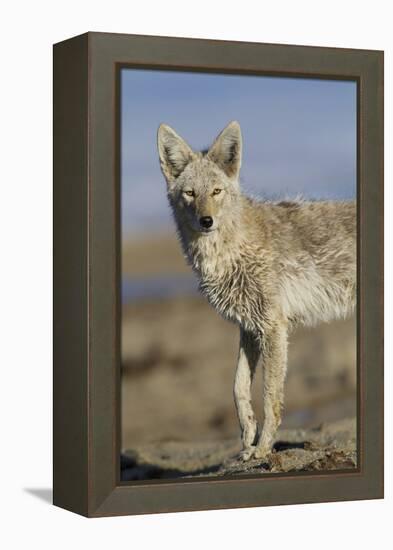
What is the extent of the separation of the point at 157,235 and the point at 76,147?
89 cm

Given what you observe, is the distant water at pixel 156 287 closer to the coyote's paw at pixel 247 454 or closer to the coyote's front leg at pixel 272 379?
the coyote's front leg at pixel 272 379

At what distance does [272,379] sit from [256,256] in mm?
971

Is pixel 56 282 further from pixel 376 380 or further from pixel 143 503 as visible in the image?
pixel 376 380

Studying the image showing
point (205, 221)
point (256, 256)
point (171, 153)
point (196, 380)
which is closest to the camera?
point (171, 153)

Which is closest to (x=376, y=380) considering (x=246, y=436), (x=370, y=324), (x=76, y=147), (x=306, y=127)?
(x=370, y=324)

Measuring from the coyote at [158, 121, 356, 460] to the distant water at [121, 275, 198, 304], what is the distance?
0.10 m

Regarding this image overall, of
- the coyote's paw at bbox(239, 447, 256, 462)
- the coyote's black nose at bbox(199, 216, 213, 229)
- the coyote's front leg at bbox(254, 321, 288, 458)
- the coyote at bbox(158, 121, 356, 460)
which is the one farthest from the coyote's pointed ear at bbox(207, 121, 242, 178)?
the coyote's paw at bbox(239, 447, 256, 462)

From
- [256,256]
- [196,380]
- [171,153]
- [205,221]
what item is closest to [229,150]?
[171,153]

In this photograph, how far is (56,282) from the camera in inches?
454

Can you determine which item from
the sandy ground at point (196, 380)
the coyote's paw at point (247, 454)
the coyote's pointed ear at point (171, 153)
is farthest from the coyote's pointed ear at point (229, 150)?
the coyote's paw at point (247, 454)

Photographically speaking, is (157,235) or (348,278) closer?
(157,235)

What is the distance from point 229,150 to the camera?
11555mm

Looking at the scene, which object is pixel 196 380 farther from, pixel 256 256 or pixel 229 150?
pixel 229 150

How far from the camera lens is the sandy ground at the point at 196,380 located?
1127 centimetres
